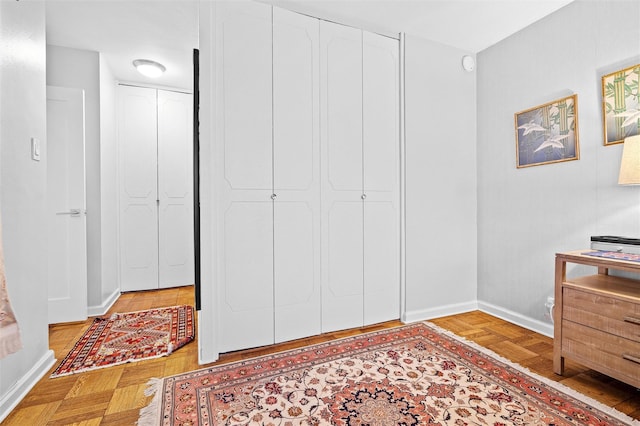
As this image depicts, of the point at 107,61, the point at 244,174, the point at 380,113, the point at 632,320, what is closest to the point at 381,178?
the point at 380,113

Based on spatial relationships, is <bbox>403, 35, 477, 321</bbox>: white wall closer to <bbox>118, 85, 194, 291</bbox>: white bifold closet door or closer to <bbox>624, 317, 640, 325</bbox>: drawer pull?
<bbox>624, 317, 640, 325</bbox>: drawer pull

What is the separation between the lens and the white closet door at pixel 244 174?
7.36 ft

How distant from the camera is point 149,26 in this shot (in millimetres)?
2711

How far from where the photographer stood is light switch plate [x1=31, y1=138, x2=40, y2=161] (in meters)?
1.96

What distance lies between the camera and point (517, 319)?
281 centimetres

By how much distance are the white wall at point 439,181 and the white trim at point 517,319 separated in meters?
0.15

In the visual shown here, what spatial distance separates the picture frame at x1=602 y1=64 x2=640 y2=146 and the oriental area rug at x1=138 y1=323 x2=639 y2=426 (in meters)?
1.67

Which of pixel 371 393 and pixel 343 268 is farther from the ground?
pixel 343 268

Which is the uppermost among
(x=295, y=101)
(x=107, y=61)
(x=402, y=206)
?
(x=107, y=61)

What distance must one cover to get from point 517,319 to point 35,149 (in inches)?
152

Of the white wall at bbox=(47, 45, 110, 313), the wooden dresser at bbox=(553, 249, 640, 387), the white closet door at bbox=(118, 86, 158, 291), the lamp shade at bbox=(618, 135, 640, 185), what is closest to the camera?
the wooden dresser at bbox=(553, 249, 640, 387)

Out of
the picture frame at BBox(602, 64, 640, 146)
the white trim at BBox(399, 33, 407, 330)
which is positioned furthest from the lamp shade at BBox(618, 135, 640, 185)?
the white trim at BBox(399, 33, 407, 330)

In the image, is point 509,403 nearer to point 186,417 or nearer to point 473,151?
point 186,417

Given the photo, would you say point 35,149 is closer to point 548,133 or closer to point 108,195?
point 108,195
